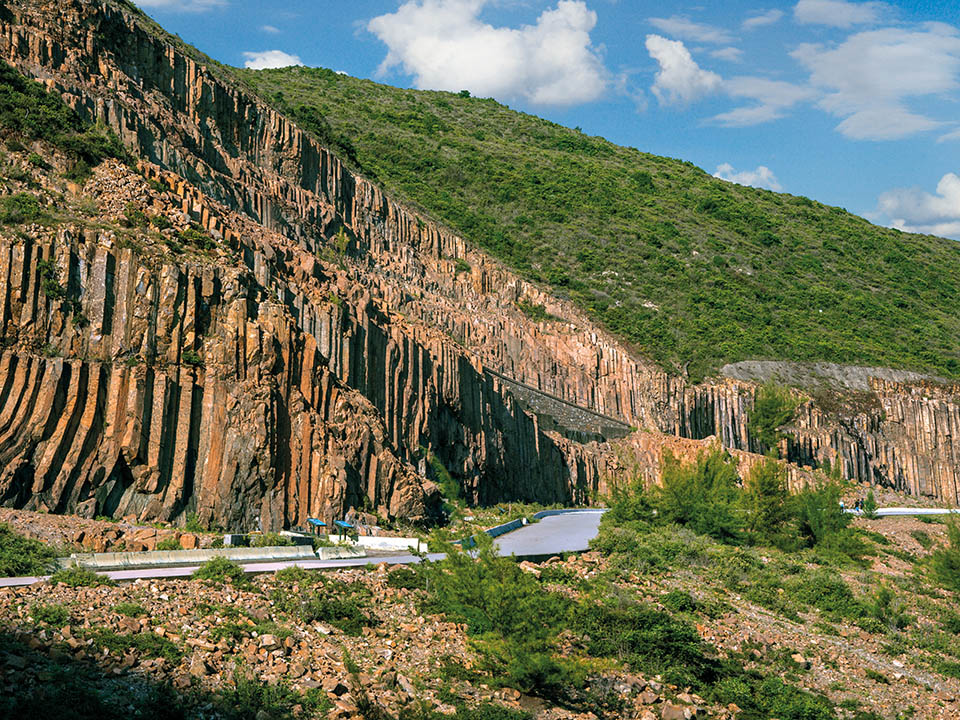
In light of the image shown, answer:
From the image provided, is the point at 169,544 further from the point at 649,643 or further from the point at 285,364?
the point at 649,643

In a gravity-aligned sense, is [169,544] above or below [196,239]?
below

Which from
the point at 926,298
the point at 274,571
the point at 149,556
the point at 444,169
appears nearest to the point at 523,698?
the point at 274,571

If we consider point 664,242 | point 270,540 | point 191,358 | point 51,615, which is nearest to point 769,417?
point 664,242

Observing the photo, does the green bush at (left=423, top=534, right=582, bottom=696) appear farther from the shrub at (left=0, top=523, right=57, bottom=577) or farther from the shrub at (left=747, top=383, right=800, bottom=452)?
the shrub at (left=747, top=383, right=800, bottom=452)

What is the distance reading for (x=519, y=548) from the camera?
30562mm

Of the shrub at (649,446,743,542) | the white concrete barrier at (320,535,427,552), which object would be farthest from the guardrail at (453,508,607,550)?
the shrub at (649,446,743,542)

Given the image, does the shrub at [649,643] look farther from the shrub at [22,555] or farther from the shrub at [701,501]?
the shrub at [701,501]

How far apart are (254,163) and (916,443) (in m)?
49.8

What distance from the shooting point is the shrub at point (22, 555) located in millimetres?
18947

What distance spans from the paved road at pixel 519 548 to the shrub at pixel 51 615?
1.18 m

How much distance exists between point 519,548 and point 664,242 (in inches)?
2719

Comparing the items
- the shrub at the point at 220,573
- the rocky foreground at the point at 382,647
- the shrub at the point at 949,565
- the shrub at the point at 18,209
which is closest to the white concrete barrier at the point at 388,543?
the rocky foreground at the point at 382,647

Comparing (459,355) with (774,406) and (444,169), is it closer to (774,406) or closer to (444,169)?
(774,406)

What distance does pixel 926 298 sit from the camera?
98312mm
